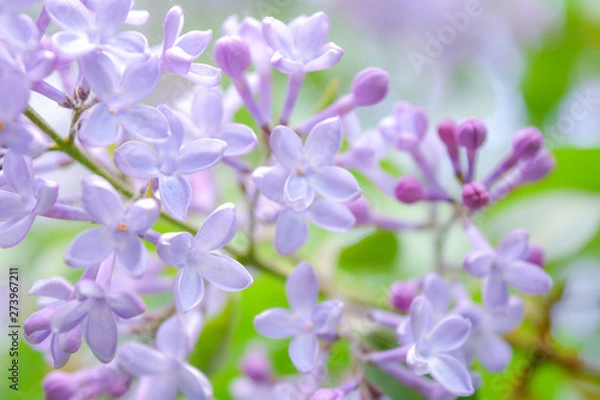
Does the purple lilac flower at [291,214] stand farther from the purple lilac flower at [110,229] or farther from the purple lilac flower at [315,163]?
the purple lilac flower at [110,229]

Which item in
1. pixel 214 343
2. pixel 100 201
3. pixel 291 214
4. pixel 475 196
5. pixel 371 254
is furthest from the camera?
pixel 371 254

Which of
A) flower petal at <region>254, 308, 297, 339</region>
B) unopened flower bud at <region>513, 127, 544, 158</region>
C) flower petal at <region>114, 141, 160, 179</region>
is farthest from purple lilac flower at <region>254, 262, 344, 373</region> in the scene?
unopened flower bud at <region>513, 127, 544, 158</region>

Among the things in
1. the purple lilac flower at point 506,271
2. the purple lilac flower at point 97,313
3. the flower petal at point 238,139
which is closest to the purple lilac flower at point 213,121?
the flower petal at point 238,139

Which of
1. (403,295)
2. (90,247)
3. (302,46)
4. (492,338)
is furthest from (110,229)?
(492,338)

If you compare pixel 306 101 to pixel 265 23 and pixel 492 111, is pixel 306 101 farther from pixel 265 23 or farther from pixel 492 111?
pixel 265 23

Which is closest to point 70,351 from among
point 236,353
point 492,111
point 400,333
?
point 400,333

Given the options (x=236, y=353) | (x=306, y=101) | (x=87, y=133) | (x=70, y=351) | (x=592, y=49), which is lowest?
(x=236, y=353)

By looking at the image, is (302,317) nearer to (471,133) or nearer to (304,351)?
(304,351)
